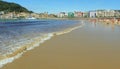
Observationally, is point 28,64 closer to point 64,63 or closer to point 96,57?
point 64,63

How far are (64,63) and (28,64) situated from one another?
4.00 ft

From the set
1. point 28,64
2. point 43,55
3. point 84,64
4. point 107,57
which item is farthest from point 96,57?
point 28,64

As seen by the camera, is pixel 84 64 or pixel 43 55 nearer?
pixel 84 64

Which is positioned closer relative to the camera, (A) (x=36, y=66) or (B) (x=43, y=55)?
(A) (x=36, y=66)

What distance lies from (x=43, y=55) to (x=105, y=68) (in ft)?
10.7

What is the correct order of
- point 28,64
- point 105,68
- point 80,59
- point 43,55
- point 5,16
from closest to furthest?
point 105,68, point 28,64, point 80,59, point 43,55, point 5,16

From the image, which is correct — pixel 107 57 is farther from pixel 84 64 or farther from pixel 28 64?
pixel 28 64

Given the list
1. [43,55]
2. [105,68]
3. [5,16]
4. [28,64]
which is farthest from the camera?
[5,16]

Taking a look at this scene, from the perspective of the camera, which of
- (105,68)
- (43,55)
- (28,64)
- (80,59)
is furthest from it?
(43,55)

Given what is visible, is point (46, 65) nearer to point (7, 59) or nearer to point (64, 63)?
point (64, 63)

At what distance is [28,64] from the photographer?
28.3 feet

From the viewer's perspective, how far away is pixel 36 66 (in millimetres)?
8297

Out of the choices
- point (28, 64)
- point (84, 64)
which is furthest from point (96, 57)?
point (28, 64)

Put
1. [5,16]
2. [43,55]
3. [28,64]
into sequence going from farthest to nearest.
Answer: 1. [5,16]
2. [43,55]
3. [28,64]
